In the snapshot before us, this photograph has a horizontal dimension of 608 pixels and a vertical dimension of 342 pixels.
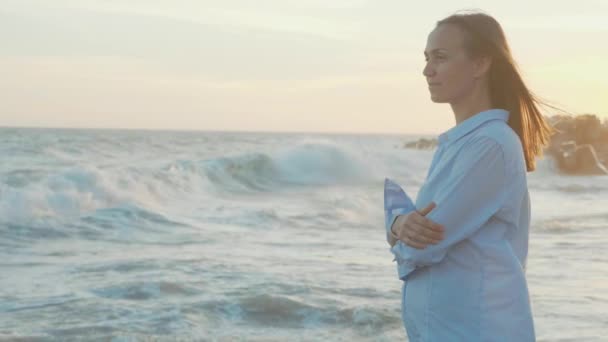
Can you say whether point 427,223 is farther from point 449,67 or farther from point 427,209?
point 449,67

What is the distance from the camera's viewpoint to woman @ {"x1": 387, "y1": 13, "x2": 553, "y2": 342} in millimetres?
2361

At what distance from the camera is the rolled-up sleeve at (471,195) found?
2357 millimetres

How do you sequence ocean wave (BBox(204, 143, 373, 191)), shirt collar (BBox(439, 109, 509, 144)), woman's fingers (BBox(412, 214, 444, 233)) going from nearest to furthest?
woman's fingers (BBox(412, 214, 444, 233)), shirt collar (BBox(439, 109, 509, 144)), ocean wave (BBox(204, 143, 373, 191))

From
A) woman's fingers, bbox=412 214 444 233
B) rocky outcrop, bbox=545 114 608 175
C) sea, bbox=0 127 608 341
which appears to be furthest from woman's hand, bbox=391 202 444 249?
rocky outcrop, bbox=545 114 608 175

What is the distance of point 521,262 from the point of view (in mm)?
2463

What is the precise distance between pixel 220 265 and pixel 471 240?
7.16 m

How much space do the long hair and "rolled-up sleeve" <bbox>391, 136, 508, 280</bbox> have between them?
0.81 feet

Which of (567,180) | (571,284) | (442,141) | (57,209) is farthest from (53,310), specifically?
(567,180)

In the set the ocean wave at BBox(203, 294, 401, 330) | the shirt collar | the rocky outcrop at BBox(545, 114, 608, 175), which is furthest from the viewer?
the rocky outcrop at BBox(545, 114, 608, 175)

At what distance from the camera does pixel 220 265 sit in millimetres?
9391

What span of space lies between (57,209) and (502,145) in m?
14.1

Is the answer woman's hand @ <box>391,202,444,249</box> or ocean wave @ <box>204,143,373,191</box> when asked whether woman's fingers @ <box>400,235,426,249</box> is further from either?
ocean wave @ <box>204,143,373,191</box>

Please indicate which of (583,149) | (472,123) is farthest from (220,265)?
(583,149)

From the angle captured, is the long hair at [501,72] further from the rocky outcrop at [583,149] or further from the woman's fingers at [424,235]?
the rocky outcrop at [583,149]
